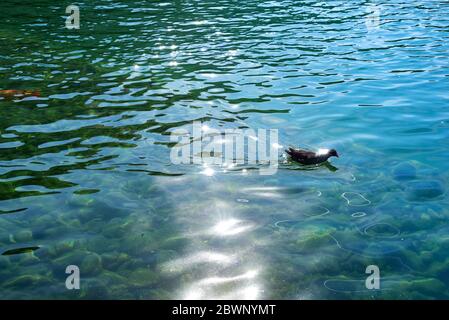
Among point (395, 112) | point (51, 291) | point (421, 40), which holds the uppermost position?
point (421, 40)

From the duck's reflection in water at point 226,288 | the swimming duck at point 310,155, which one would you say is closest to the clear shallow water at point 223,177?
the duck's reflection in water at point 226,288

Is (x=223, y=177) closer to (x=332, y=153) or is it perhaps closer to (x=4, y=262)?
(x=332, y=153)

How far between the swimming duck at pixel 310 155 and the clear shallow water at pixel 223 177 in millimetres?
236

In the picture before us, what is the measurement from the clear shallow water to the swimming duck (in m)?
0.24

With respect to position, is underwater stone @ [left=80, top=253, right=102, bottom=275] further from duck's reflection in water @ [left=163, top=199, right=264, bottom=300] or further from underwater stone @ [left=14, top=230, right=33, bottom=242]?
underwater stone @ [left=14, top=230, right=33, bottom=242]

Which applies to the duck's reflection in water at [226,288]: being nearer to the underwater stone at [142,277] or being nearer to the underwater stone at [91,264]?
the underwater stone at [142,277]

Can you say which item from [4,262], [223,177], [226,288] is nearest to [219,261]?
[226,288]

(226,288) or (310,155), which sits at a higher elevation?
(310,155)

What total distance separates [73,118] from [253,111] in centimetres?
504

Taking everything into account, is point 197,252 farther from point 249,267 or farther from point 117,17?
point 117,17

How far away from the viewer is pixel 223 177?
873 centimetres

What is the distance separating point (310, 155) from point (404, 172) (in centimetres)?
196

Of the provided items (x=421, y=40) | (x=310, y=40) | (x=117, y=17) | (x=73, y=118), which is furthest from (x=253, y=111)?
(x=117, y=17)

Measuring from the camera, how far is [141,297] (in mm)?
5695
